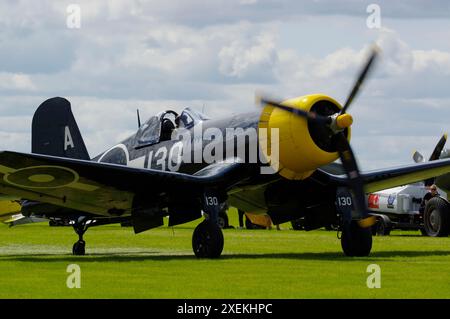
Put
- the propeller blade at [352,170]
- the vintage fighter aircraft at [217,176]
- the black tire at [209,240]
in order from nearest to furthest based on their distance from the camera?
1. the vintage fighter aircraft at [217,176]
2. the propeller blade at [352,170]
3. the black tire at [209,240]

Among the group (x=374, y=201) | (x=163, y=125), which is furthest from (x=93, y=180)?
(x=374, y=201)

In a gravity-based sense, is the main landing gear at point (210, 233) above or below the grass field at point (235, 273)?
above

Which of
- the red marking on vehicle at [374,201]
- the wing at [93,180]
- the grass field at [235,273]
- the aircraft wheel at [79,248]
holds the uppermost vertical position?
the red marking on vehicle at [374,201]

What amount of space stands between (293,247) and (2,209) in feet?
52.7

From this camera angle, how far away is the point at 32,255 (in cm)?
2130

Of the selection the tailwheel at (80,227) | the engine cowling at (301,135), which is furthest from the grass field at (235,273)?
the engine cowling at (301,135)

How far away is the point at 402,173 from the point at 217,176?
15.0 feet

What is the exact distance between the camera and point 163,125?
843 inches

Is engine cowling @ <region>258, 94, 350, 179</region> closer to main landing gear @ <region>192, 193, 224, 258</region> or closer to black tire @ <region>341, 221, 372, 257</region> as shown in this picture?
main landing gear @ <region>192, 193, 224, 258</region>

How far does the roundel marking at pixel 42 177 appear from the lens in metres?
18.2

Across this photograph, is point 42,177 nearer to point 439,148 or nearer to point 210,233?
point 210,233

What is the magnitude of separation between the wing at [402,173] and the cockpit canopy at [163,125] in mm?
3290

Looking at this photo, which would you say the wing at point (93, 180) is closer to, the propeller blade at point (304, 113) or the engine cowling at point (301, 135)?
the engine cowling at point (301, 135)

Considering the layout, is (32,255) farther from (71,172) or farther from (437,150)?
(437,150)
